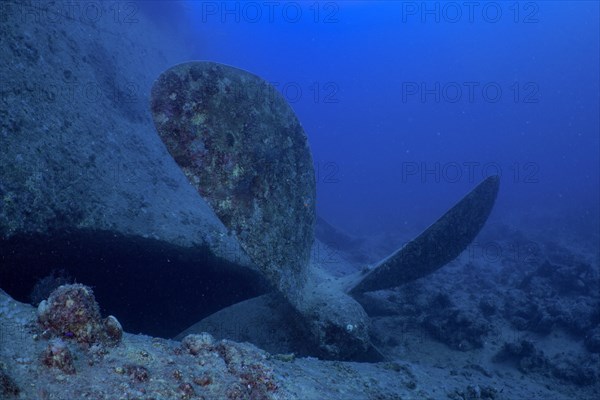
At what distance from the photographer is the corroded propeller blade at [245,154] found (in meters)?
4.20

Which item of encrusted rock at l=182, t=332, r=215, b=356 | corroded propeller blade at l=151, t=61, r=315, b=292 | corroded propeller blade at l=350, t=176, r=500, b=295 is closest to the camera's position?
encrusted rock at l=182, t=332, r=215, b=356

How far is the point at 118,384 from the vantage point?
247cm

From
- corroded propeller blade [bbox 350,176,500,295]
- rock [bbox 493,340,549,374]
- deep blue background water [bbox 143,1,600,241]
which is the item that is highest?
deep blue background water [bbox 143,1,600,241]

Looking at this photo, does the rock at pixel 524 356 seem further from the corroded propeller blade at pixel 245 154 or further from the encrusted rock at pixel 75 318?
the encrusted rock at pixel 75 318

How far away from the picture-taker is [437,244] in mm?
7090

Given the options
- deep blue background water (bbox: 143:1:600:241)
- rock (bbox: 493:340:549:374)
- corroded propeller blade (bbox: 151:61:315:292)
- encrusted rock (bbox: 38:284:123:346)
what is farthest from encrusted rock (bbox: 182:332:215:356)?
deep blue background water (bbox: 143:1:600:241)

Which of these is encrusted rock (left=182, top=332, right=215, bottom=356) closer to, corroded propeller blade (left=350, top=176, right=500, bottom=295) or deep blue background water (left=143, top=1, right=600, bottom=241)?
corroded propeller blade (left=350, top=176, right=500, bottom=295)

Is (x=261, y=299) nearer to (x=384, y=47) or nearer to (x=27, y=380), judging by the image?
(x=27, y=380)

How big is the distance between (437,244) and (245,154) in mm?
4392

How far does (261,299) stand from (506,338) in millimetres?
6521

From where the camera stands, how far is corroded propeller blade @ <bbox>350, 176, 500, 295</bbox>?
22.7 feet

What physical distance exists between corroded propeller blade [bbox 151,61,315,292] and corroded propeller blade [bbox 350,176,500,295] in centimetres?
215

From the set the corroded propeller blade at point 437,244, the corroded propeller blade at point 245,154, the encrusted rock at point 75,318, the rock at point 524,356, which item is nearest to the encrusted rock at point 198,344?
the encrusted rock at point 75,318

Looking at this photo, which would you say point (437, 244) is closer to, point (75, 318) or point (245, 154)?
point (245, 154)
